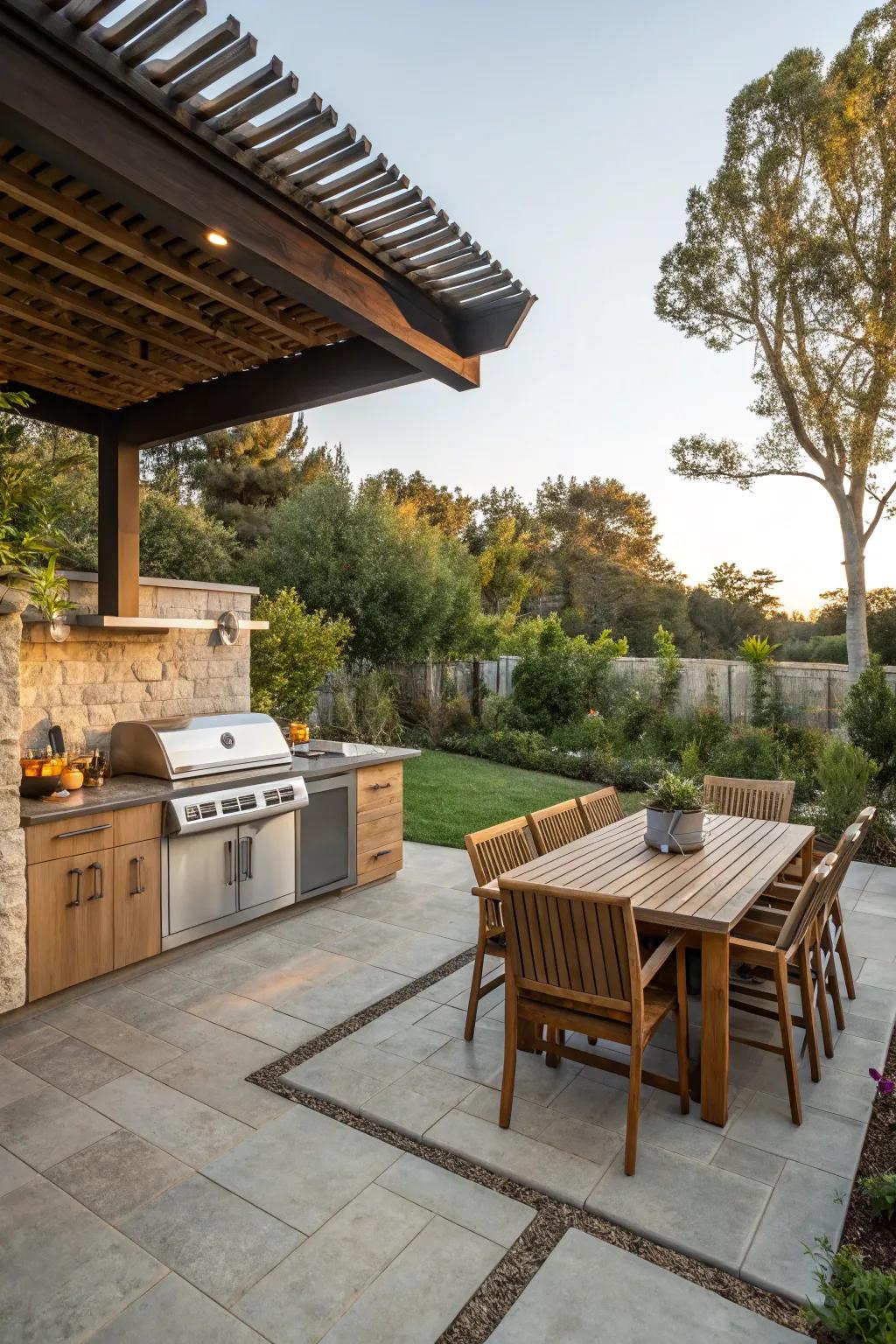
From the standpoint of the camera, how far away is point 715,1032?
2566 mm

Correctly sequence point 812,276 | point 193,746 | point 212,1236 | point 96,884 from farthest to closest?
point 812,276, point 193,746, point 96,884, point 212,1236

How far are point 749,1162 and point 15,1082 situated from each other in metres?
2.55

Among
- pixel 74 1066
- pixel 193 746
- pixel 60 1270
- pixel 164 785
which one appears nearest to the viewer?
pixel 60 1270

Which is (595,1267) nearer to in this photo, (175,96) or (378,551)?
(175,96)

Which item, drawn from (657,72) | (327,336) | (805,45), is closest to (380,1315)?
(327,336)

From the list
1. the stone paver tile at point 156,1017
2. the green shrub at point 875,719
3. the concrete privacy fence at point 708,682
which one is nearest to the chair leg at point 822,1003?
the stone paver tile at point 156,1017

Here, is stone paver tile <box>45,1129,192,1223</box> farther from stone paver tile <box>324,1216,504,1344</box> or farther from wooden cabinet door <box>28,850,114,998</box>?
wooden cabinet door <box>28,850,114,998</box>

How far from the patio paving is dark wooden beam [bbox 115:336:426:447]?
109 inches

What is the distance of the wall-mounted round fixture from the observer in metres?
4.96

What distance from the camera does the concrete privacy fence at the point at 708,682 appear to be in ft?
30.3

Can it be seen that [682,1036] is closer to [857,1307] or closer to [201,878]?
[857,1307]

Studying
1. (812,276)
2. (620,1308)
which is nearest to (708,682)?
(812,276)

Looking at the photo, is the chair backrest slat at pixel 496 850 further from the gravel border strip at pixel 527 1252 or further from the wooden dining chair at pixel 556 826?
the gravel border strip at pixel 527 1252

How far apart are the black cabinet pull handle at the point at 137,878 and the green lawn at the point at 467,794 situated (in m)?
3.10
